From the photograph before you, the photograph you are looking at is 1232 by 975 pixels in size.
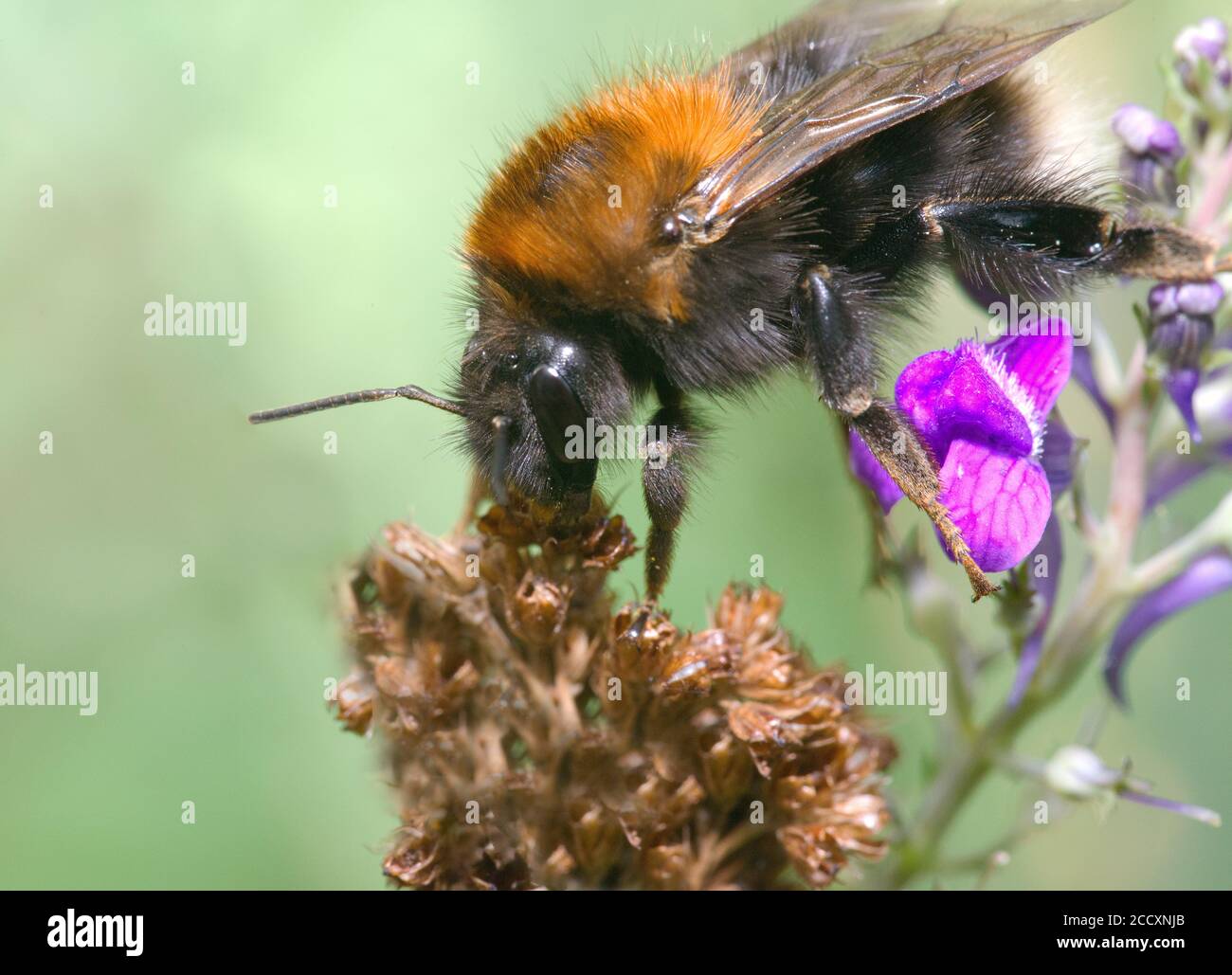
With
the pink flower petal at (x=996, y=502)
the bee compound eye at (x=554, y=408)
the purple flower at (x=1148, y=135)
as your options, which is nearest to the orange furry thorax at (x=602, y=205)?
the bee compound eye at (x=554, y=408)

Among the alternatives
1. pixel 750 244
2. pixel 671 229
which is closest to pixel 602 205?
pixel 671 229

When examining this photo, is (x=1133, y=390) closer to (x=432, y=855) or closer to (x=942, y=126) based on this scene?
(x=942, y=126)

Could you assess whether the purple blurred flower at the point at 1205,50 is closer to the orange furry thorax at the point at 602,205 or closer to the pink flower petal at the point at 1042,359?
the pink flower petal at the point at 1042,359

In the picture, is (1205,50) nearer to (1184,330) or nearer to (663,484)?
(1184,330)

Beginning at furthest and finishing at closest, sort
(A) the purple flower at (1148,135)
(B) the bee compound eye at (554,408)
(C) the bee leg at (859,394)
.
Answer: (A) the purple flower at (1148,135) → (C) the bee leg at (859,394) → (B) the bee compound eye at (554,408)

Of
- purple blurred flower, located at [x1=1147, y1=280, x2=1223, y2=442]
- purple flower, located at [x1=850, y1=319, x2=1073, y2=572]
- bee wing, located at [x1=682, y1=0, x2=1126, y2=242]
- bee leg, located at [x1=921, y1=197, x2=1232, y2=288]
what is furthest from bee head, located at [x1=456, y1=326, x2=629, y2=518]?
purple blurred flower, located at [x1=1147, y1=280, x2=1223, y2=442]

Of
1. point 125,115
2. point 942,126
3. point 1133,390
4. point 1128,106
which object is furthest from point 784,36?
point 125,115
